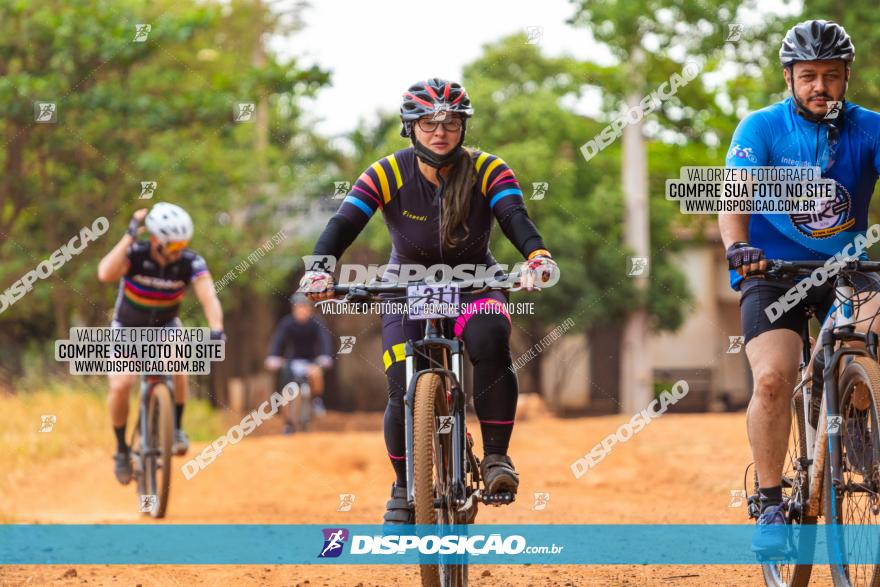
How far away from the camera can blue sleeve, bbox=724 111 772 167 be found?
212 inches

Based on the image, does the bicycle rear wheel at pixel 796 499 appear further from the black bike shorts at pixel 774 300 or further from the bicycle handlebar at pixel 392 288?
the bicycle handlebar at pixel 392 288

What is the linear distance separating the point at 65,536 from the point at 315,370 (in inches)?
380

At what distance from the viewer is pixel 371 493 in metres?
12.5

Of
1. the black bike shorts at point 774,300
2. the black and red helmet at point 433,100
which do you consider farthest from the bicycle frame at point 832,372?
the black and red helmet at point 433,100

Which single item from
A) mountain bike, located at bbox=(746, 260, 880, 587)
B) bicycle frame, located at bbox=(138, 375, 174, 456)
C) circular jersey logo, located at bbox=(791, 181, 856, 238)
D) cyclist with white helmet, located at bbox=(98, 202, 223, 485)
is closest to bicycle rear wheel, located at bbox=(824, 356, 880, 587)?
mountain bike, located at bbox=(746, 260, 880, 587)

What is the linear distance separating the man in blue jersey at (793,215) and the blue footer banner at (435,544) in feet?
1.00

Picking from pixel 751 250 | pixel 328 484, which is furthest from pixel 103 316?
pixel 751 250

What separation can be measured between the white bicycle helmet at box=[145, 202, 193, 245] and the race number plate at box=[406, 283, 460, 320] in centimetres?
418

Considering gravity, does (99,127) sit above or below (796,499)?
above

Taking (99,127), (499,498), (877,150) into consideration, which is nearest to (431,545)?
(499,498)

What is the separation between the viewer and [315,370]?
17.9 metres

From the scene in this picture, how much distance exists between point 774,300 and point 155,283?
18.5ft

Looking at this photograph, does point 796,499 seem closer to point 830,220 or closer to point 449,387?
point 830,220

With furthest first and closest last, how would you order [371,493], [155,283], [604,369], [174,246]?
[604,369], [371,493], [155,283], [174,246]
